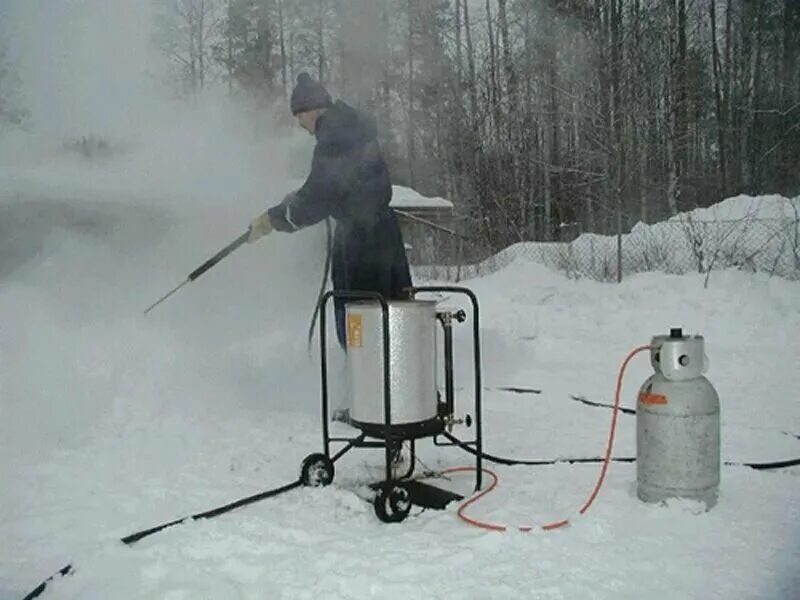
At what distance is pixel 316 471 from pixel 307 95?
177cm

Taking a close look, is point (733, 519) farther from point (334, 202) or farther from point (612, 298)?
point (612, 298)

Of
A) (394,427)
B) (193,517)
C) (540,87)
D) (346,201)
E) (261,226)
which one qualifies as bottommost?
(193,517)

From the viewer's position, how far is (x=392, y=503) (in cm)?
228

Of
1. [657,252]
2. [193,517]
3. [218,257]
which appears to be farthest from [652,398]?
[657,252]

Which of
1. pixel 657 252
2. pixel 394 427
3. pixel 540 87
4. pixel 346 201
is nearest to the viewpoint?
pixel 394 427

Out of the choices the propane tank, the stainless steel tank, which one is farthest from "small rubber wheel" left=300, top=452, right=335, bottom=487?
the propane tank

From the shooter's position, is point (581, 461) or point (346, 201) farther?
point (346, 201)

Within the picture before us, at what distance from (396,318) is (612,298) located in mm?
5026

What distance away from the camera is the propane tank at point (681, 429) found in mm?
2260

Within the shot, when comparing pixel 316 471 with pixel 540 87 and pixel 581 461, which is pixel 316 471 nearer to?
pixel 581 461

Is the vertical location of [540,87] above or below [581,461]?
above

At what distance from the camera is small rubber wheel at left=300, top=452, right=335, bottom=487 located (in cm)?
260

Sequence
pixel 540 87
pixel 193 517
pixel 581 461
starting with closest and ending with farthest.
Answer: pixel 193 517 → pixel 581 461 → pixel 540 87

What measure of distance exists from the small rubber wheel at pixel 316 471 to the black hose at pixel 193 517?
35mm
